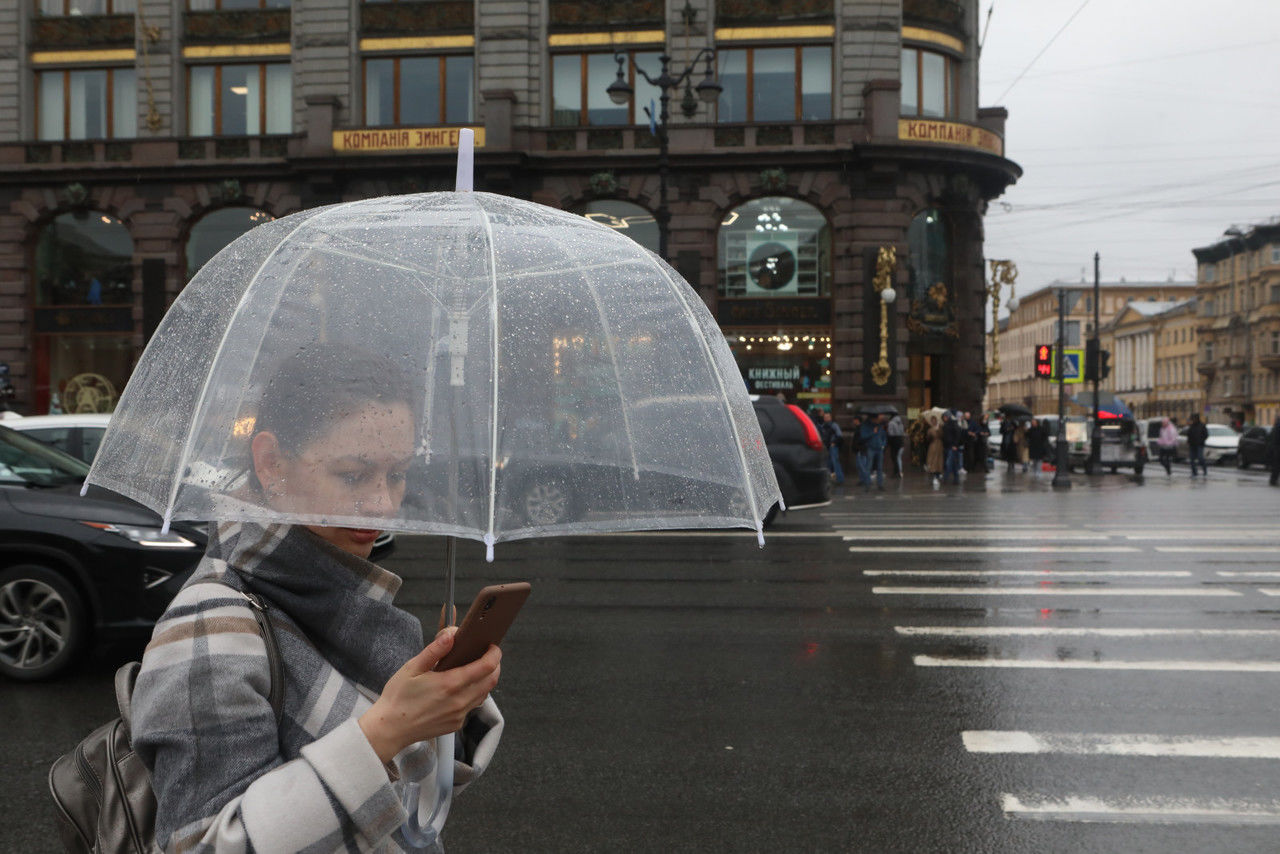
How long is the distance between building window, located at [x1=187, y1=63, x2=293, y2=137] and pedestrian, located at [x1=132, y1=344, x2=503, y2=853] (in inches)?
1373

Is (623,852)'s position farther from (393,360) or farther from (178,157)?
(178,157)

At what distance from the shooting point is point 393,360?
2291 millimetres

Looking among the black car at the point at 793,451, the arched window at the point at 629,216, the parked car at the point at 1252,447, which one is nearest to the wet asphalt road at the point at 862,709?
the black car at the point at 793,451

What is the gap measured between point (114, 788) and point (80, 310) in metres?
36.5

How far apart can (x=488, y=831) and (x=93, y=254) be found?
3443 centimetres

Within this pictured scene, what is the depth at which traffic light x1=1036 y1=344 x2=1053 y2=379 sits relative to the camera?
30616 millimetres

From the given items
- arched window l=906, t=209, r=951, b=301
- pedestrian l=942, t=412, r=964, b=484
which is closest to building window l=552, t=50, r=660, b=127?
arched window l=906, t=209, r=951, b=301

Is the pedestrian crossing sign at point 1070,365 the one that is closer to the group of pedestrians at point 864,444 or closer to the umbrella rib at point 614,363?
the group of pedestrians at point 864,444

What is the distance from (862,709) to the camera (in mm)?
6625

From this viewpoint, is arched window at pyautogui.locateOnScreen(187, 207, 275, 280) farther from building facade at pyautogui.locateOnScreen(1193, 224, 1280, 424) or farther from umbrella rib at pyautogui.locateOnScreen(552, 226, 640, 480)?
building facade at pyautogui.locateOnScreen(1193, 224, 1280, 424)

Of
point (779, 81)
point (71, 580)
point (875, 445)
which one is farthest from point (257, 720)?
point (779, 81)

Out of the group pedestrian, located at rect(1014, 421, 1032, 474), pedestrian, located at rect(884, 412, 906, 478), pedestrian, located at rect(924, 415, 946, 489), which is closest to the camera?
pedestrian, located at rect(924, 415, 946, 489)

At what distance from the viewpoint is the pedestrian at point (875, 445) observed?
27.3 metres

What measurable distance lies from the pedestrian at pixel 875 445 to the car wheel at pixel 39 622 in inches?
856
